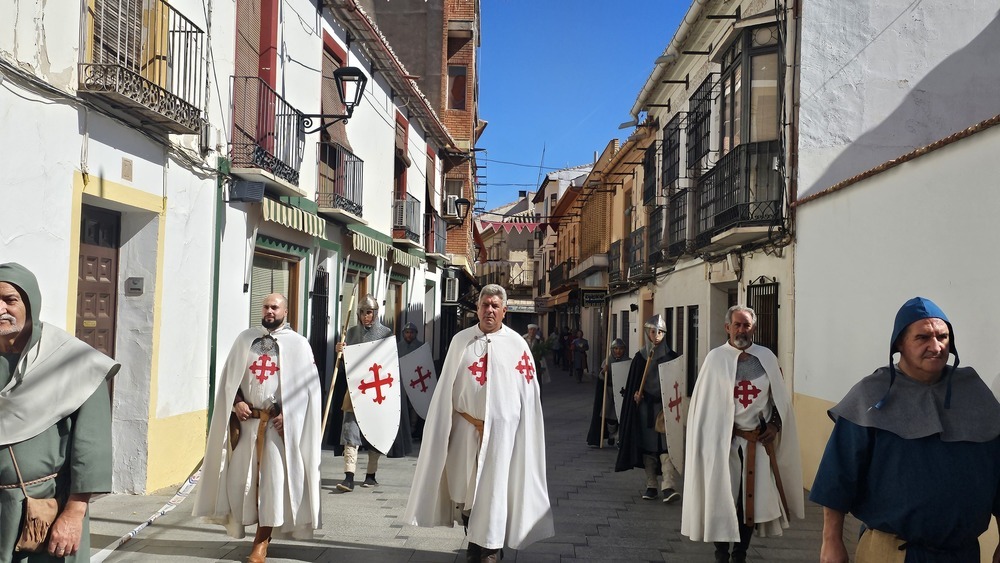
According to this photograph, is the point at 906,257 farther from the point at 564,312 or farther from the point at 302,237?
the point at 564,312

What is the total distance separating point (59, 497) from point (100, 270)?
445 cm

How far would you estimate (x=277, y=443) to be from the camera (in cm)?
550

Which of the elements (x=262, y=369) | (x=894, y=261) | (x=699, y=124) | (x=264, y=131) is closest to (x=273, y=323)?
(x=262, y=369)

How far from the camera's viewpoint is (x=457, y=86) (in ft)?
81.4

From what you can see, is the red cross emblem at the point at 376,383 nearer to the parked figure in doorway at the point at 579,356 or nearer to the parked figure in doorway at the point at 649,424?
the parked figure in doorway at the point at 649,424

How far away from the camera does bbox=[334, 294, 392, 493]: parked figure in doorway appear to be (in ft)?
26.2

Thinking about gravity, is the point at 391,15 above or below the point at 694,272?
above

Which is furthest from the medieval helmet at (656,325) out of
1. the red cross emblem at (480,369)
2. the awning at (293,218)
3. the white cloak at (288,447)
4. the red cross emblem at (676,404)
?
the awning at (293,218)

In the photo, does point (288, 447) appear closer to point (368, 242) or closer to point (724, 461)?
point (724, 461)

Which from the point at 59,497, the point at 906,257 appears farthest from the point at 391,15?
the point at 59,497

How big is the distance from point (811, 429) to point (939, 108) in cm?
405

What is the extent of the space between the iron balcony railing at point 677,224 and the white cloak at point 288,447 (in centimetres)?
1025

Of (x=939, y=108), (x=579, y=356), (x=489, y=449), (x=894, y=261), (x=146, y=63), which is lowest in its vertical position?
(x=579, y=356)

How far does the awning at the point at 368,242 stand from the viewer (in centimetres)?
1309
